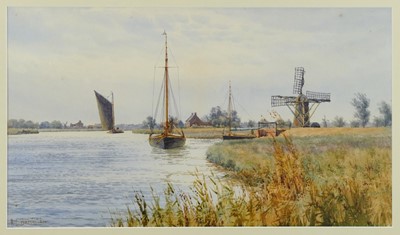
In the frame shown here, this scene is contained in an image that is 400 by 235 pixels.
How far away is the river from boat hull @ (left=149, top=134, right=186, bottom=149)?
0.14ft

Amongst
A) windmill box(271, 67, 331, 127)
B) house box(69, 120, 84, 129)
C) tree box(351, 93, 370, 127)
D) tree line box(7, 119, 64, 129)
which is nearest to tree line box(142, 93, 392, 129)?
tree box(351, 93, 370, 127)

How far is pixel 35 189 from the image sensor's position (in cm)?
525

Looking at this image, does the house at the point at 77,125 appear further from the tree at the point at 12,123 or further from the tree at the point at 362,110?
the tree at the point at 362,110

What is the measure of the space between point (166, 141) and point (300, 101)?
3.79 feet

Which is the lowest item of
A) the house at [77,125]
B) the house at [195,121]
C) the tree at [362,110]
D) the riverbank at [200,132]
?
the riverbank at [200,132]

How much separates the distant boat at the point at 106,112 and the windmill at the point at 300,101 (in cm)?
132

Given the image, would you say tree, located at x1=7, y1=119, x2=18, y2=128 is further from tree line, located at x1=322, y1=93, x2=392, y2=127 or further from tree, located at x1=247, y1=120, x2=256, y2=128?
tree line, located at x1=322, y1=93, x2=392, y2=127

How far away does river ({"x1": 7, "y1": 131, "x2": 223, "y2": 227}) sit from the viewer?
522 cm

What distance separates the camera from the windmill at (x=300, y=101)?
5266 mm

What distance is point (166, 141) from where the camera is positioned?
5414mm

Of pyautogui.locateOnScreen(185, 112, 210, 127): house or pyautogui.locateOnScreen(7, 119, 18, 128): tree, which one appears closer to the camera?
pyautogui.locateOnScreen(7, 119, 18, 128): tree

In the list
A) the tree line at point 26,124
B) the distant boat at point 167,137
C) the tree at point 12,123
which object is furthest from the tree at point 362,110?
the tree at point 12,123

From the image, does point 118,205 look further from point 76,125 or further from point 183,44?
point 183,44

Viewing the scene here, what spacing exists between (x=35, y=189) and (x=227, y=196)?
61.4 inches
